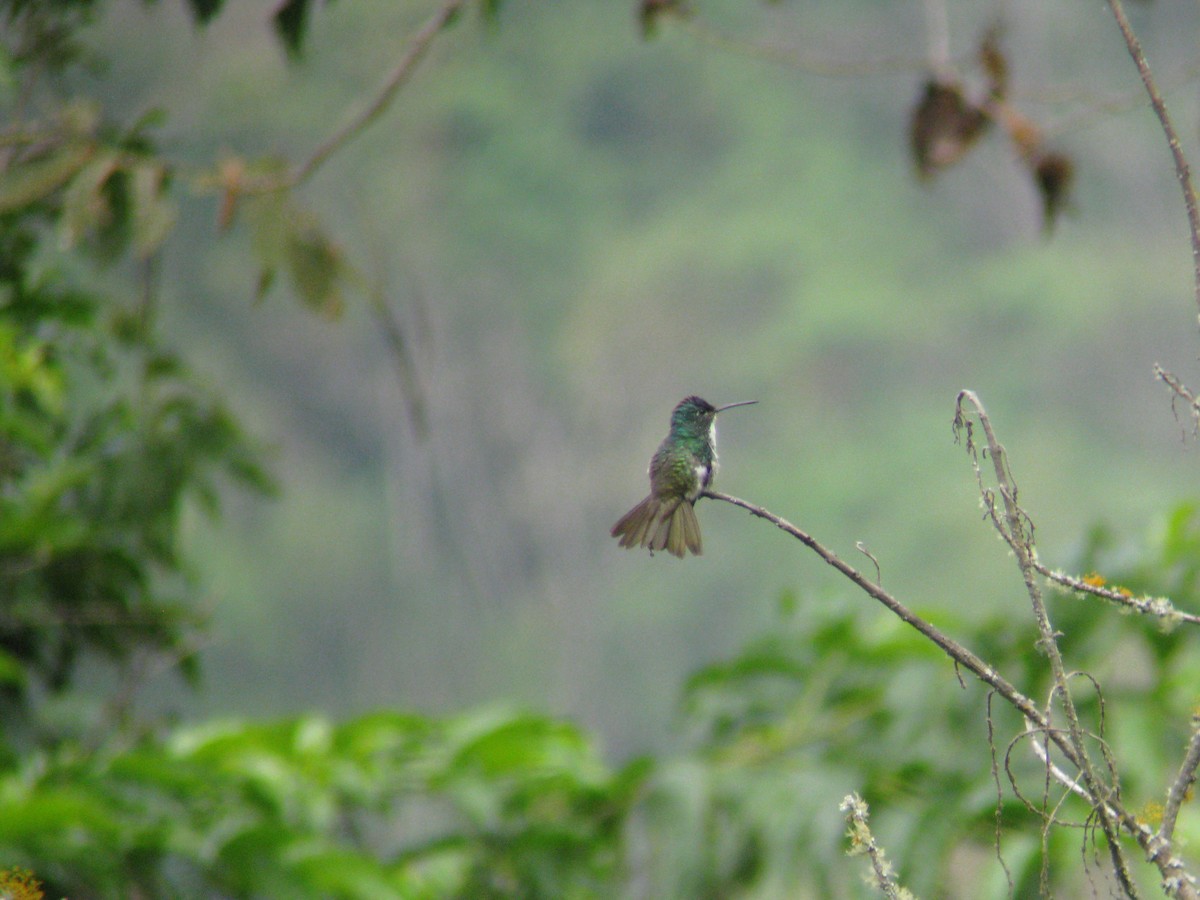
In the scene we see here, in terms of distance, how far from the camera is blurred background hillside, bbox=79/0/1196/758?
15828 millimetres

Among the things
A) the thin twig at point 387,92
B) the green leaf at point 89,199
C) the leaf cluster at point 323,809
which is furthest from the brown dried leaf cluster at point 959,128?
the green leaf at point 89,199

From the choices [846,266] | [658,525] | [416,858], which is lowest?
[658,525]

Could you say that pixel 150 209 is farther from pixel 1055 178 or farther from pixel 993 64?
pixel 993 64

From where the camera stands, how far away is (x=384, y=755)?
2.15 metres

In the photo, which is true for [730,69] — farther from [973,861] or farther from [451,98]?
[973,861]

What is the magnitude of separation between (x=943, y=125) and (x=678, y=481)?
163 cm

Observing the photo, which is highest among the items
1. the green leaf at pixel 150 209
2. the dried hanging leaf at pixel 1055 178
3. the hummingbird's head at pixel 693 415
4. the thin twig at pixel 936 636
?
the dried hanging leaf at pixel 1055 178

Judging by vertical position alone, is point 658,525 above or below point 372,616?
below

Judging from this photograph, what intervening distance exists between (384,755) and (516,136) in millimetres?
19993

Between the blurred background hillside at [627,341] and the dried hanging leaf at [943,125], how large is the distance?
11871 mm

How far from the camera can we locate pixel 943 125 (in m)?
2.09

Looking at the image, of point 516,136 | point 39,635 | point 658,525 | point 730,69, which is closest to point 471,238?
point 516,136

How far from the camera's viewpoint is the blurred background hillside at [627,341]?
15.8 m

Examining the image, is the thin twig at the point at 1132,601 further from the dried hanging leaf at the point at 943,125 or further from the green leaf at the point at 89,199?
the dried hanging leaf at the point at 943,125
